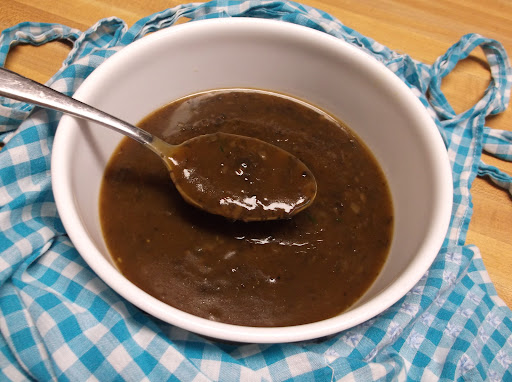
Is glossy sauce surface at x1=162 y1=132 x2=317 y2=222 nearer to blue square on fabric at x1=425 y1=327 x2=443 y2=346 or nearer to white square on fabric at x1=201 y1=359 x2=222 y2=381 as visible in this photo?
white square on fabric at x1=201 y1=359 x2=222 y2=381

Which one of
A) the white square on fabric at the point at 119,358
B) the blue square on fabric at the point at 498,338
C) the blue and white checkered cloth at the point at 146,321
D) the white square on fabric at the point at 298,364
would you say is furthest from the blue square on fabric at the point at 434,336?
the white square on fabric at the point at 119,358

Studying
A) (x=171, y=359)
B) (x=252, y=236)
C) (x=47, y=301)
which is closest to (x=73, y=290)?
(x=47, y=301)

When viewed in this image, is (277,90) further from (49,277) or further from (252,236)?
(49,277)

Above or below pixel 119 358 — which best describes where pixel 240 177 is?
above

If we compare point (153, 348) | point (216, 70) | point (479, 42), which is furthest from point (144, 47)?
point (479, 42)

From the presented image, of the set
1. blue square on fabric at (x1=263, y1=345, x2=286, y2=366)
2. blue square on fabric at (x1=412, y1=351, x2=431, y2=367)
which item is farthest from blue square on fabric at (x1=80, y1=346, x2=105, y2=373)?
blue square on fabric at (x1=412, y1=351, x2=431, y2=367)

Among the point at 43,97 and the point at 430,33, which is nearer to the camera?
the point at 43,97
